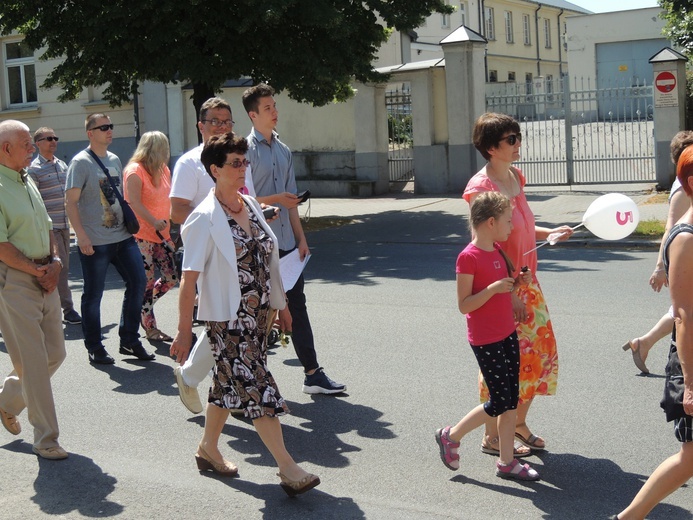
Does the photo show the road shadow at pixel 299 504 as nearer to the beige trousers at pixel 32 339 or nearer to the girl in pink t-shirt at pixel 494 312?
the girl in pink t-shirt at pixel 494 312

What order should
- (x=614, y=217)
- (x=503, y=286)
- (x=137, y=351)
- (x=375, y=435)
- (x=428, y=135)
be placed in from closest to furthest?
(x=503, y=286), (x=614, y=217), (x=375, y=435), (x=137, y=351), (x=428, y=135)

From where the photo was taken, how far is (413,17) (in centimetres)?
1653

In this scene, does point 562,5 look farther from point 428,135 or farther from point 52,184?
point 52,184

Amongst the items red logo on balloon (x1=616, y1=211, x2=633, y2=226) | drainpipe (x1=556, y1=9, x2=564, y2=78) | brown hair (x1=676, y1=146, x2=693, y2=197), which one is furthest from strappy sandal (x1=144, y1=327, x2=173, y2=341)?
drainpipe (x1=556, y1=9, x2=564, y2=78)

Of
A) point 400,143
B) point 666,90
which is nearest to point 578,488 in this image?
point 666,90

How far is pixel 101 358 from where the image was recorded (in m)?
7.85

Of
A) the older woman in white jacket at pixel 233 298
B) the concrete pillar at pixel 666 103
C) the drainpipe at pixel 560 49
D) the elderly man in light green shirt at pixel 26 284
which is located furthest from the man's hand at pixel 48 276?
the drainpipe at pixel 560 49

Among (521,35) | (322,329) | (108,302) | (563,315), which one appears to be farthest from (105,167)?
(521,35)

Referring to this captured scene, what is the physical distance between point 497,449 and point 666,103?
15.6 meters

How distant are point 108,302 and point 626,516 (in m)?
8.00

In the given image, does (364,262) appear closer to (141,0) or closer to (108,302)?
(108,302)

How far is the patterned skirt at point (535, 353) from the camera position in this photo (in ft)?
16.7

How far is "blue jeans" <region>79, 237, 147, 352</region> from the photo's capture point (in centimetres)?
784

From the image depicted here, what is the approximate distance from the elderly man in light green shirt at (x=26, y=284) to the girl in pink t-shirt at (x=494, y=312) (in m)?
2.45
